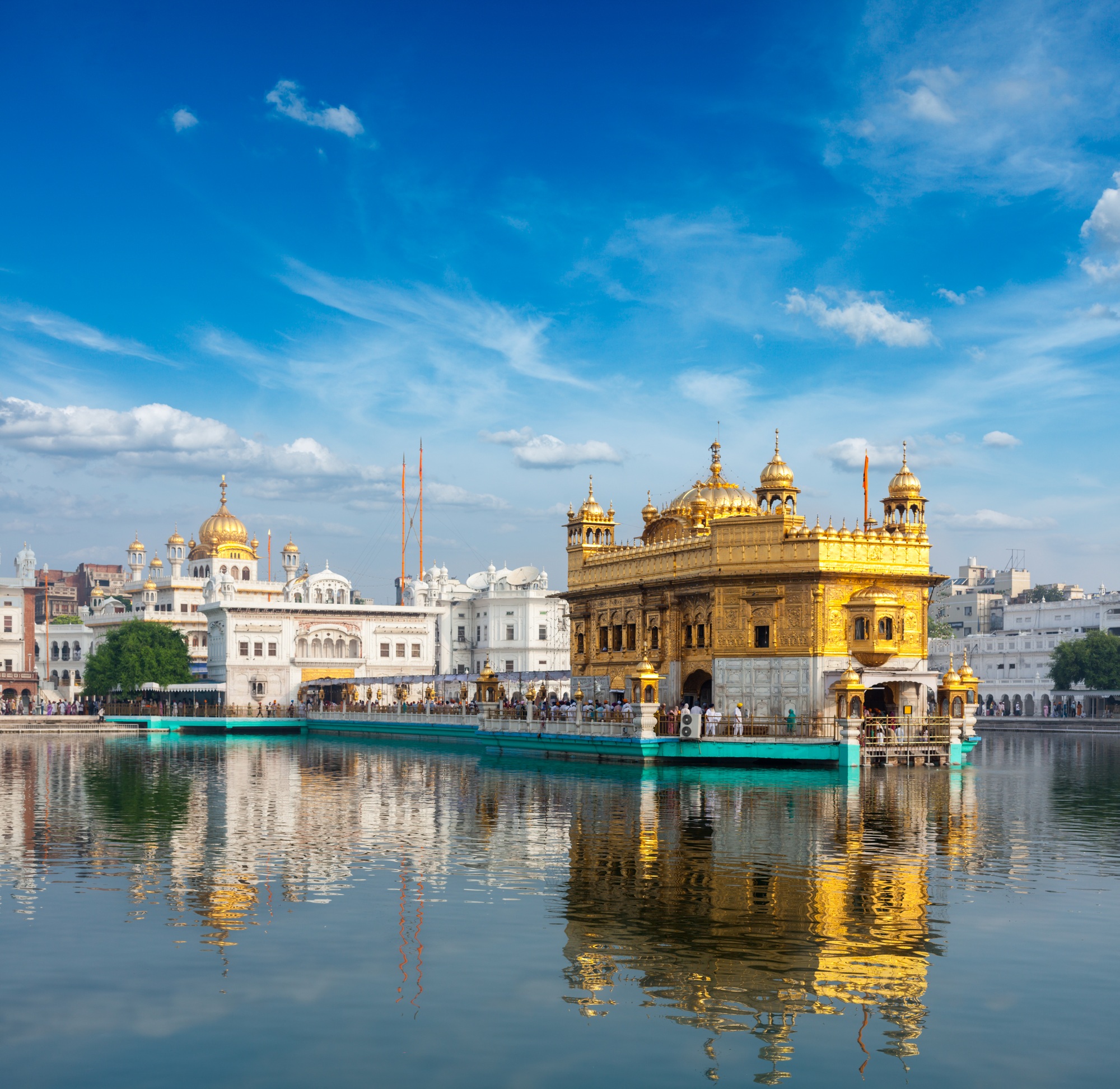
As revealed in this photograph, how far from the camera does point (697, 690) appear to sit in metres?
50.3

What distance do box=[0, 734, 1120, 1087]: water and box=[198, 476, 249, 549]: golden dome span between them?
8132 cm

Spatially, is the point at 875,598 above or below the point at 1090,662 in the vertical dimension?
above

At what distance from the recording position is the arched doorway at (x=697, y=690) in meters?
50.0

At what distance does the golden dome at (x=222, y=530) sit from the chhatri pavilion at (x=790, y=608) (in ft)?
214

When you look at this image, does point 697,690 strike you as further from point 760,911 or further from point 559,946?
point 559,946

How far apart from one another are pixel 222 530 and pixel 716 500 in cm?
6354

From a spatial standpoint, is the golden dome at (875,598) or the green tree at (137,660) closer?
the golden dome at (875,598)

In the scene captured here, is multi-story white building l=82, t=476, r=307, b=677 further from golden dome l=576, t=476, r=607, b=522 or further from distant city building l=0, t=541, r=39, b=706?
golden dome l=576, t=476, r=607, b=522

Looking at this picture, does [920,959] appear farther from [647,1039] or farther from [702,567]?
[702,567]

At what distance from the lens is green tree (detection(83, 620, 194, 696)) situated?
86625 millimetres

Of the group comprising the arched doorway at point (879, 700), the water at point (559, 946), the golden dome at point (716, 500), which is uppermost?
the golden dome at point (716, 500)

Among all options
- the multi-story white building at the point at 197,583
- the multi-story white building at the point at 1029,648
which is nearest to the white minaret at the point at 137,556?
the multi-story white building at the point at 197,583

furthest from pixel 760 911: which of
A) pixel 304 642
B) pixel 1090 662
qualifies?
pixel 1090 662

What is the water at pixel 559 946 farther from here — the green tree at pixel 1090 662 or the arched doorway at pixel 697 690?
the green tree at pixel 1090 662
